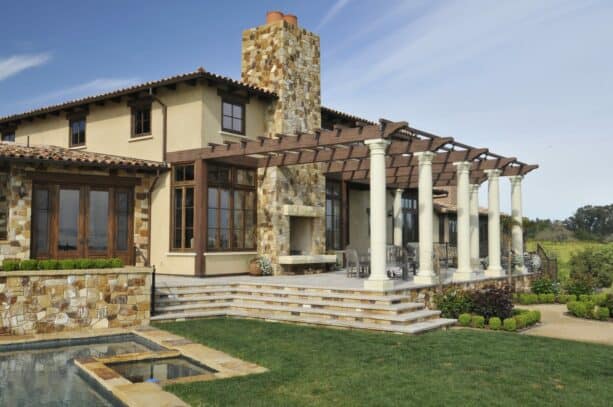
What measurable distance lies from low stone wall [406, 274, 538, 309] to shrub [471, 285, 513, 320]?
1256mm

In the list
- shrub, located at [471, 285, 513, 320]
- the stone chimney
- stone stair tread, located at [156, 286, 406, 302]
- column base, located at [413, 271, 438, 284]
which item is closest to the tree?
the stone chimney

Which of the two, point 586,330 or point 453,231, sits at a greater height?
point 453,231

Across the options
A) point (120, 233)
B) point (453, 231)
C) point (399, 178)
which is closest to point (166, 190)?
point (120, 233)

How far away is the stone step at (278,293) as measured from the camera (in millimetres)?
11441

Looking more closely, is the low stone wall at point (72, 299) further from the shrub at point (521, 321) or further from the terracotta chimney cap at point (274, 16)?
the terracotta chimney cap at point (274, 16)

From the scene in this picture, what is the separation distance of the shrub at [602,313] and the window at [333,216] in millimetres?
9141

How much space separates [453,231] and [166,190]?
60.6ft

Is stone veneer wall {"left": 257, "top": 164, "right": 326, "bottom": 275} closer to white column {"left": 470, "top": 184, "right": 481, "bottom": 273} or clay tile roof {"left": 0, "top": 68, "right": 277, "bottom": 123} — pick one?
clay tile roof {"left": 0, "top": 68, "right": 277, "bottom": 123}

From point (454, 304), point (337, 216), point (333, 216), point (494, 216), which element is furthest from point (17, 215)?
point (494, 216)

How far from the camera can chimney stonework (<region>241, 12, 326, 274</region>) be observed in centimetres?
1703

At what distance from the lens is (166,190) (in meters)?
16.4

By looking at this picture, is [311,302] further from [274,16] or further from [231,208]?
[274,16]

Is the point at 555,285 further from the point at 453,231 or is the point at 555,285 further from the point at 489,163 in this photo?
the point at 453,231

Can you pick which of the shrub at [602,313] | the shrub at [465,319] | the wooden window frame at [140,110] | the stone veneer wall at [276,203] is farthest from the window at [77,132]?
the shrub at [602,313]
